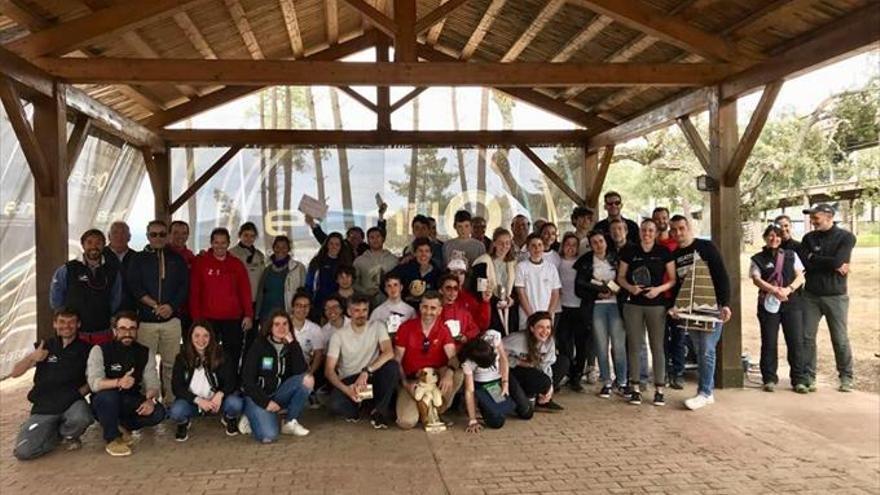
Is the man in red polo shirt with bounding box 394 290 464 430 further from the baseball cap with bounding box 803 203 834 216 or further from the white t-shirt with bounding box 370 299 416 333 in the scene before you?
the baseball cap with bounding box 803 203 834 216

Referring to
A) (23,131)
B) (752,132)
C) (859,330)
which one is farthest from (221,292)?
(859,330)

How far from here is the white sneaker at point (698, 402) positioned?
4953 millimetres

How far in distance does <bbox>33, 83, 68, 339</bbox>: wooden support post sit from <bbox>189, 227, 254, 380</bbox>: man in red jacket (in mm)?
988

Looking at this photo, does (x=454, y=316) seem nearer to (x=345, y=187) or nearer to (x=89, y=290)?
(x=89, y=290)

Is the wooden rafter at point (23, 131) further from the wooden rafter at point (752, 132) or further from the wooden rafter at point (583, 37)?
the wooden rafter at point (752, 132)

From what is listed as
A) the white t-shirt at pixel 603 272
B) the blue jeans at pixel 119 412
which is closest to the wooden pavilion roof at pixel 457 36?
the white t-shirt at pixel 603 272

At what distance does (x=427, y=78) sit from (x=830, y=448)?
3823 mm

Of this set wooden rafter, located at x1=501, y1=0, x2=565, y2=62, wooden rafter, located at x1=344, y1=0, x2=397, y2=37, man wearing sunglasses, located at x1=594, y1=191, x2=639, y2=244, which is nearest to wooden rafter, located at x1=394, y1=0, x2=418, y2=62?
wooden rafter, located at x1=344, y1=0, x2=397, y2=37

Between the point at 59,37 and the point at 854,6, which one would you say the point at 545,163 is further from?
the point at 59,37

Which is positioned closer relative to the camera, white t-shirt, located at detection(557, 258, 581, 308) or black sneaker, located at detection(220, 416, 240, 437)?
black sneaker, located at detection(220, 416, 240, 437)

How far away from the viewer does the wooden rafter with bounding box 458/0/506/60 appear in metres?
6.99

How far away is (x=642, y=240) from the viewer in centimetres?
516

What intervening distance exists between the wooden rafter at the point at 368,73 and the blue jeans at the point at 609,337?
191cm

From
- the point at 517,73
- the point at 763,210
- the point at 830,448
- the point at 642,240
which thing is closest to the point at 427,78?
the point at 517,73
